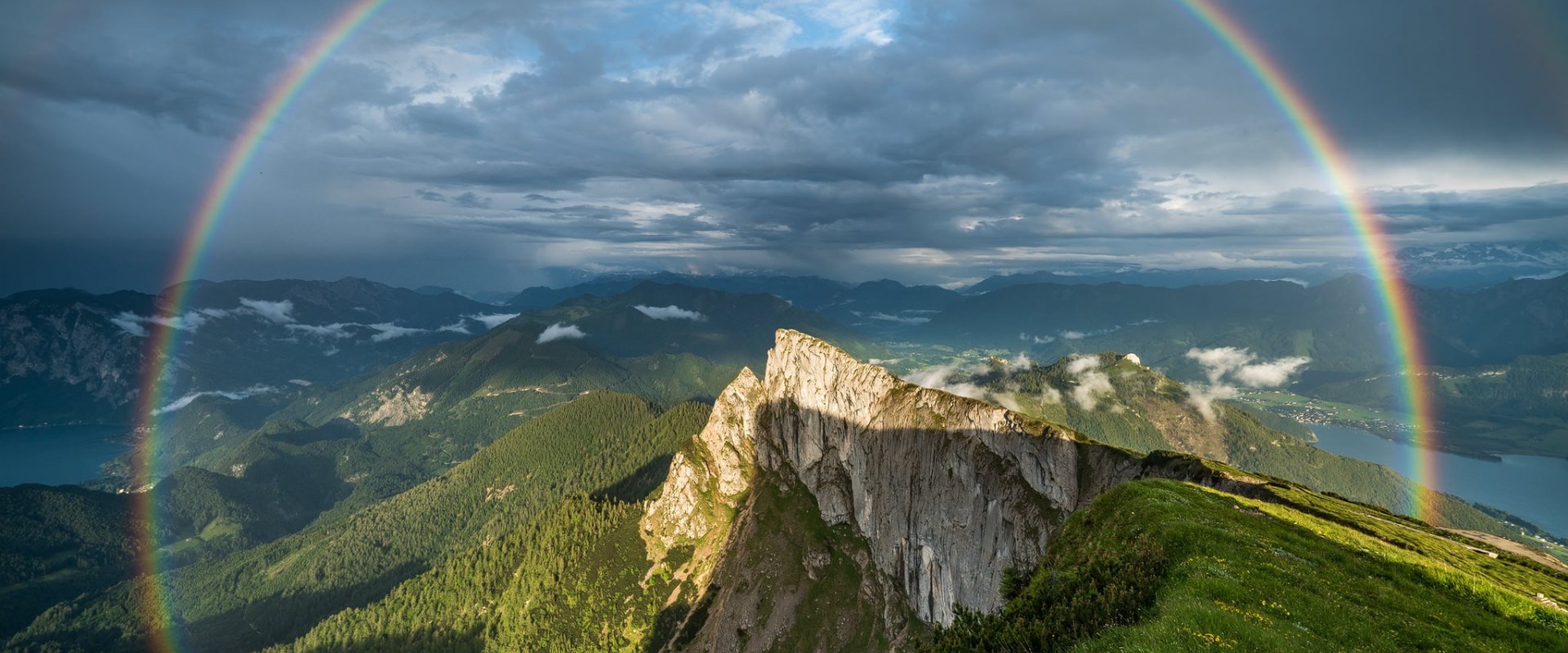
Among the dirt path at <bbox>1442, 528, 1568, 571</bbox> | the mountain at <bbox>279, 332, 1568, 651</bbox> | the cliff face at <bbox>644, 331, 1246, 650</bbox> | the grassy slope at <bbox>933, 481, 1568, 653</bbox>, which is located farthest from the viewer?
the cliff face at <bbox>644, 331, 1246, 650</bbox>

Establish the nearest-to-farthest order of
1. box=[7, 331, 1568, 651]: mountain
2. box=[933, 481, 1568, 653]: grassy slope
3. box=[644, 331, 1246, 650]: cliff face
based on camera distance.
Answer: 1. box=[933, 481, 1568, 653]: grassy slope
2. box=[7, 331, 1568, 651]: mountain
3. box=[644, 331, 1246, 650]: cliff face

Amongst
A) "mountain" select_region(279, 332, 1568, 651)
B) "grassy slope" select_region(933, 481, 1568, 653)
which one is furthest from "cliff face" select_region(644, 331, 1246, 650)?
"grassy slope" select_region(933, 481, 1568, 653)

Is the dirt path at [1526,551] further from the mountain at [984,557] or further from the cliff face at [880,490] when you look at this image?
the cliff face at [880,490]

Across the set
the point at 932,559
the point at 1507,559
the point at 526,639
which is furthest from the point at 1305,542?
the point at 526,639

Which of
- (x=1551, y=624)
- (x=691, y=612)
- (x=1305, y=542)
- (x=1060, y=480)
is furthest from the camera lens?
(x=691, y=612)

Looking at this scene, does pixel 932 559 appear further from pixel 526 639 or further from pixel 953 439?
pixel 526 639

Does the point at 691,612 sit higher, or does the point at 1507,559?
the point at 1507,559

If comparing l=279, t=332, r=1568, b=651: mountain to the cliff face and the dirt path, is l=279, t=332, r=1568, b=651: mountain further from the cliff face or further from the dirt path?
the dirt path
